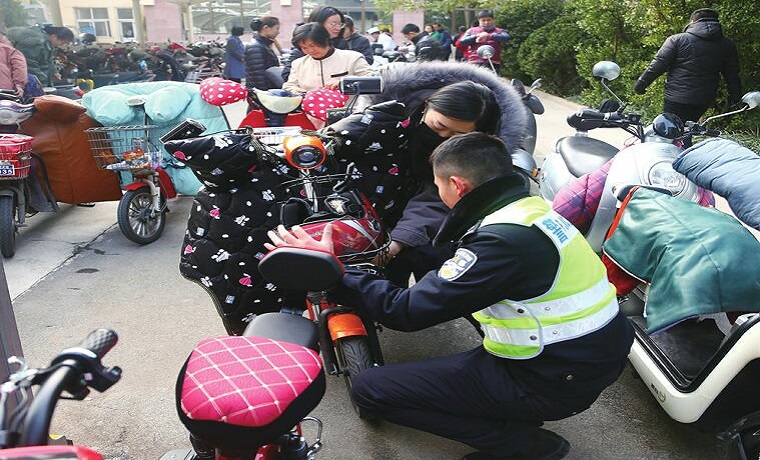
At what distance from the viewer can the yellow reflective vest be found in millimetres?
1880

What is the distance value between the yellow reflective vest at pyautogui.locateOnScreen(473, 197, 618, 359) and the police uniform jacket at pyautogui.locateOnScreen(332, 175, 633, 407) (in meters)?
0.03

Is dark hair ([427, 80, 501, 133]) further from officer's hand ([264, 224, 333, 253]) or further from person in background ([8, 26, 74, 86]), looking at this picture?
person in background ([8, 26, 74, 86])

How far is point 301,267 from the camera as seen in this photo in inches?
64.6

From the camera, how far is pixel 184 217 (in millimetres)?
5363

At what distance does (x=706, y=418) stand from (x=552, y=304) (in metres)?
0.93

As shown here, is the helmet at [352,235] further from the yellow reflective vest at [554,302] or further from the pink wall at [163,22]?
the pink wall at [163,22]

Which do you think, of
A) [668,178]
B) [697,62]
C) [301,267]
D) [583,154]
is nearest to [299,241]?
[301,267]

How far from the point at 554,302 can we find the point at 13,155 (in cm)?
367

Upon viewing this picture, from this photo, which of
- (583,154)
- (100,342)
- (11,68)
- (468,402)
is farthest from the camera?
(11,68)

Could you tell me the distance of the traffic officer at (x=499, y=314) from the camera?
1844mm

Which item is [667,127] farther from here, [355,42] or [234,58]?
[234,58]

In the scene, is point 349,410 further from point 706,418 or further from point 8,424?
point 8,424

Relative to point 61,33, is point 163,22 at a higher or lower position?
lower

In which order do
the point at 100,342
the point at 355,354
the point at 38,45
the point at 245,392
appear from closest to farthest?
the point at 100,342 < the point at 245,392 < the point at 355,354 < the point at 38,45
